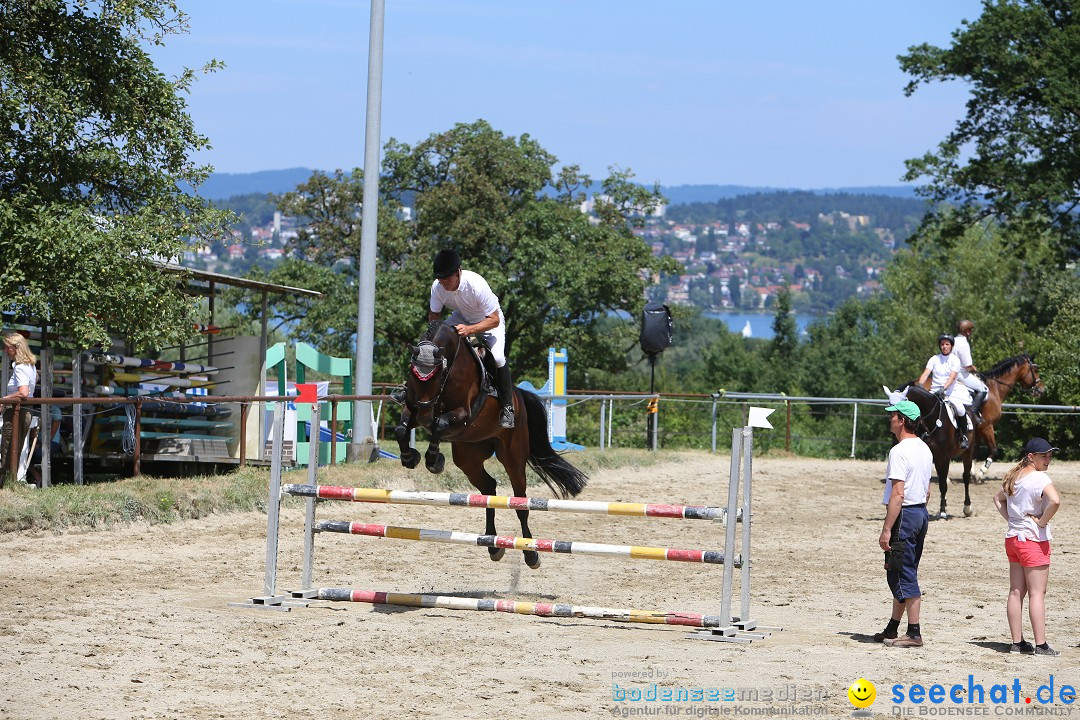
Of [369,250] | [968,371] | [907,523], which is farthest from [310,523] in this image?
[968,371]

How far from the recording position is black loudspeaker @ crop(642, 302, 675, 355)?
2336 cm

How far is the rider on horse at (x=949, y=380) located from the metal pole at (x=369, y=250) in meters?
7.60

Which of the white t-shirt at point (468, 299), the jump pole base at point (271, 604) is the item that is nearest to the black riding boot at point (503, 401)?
the white t-shirt at point (468, 299)

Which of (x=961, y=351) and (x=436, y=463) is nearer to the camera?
(x=436, y=463)

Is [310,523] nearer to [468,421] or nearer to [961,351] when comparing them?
[468,421]

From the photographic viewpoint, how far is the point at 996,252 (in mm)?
44844

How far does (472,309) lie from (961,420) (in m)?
9.21

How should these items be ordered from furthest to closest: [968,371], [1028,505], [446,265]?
[968,371], [446,265], [1028,505]

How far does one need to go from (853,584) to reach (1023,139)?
2332 centimetres

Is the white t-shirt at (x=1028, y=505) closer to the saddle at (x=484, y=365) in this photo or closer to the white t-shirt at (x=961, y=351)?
the saddle at (x=484, y=365)

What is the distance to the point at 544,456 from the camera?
10.5 metres

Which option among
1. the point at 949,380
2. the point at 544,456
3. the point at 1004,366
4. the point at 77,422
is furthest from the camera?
the point at 1004,366

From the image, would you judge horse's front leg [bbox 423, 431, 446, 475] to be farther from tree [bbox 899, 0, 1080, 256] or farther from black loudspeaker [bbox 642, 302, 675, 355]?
tree [bbox 899, 0, 1080, 256]

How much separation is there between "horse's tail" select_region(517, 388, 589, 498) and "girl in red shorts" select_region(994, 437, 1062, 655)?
397cm
